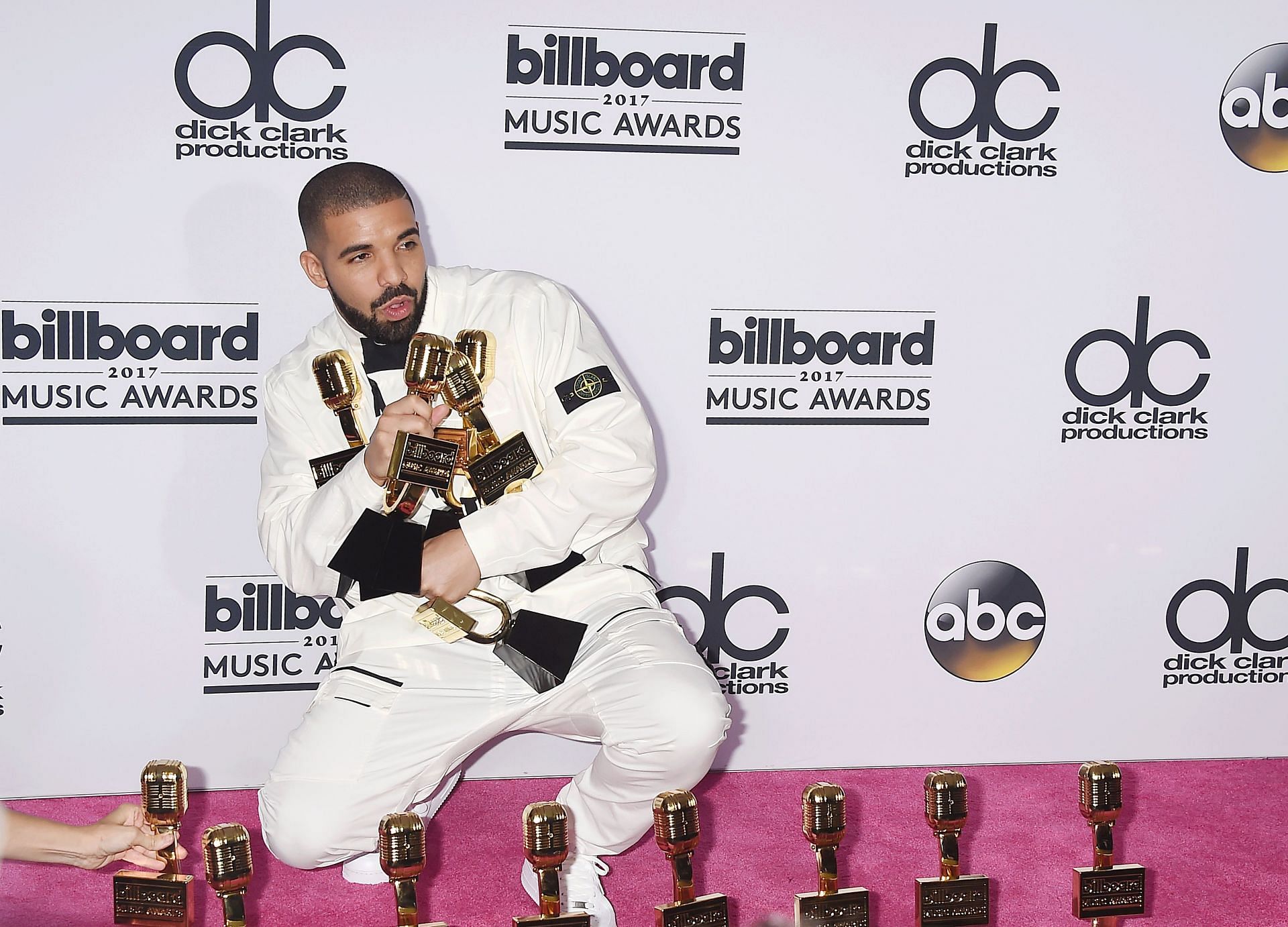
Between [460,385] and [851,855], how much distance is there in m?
1.47

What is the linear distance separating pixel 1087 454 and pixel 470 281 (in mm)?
1869

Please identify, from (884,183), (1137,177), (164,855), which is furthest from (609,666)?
(1137,177)

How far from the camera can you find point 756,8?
132 inches

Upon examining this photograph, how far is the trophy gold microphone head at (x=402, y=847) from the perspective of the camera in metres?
1.68

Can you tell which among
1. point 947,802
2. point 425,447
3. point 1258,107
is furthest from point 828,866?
point 1258,107

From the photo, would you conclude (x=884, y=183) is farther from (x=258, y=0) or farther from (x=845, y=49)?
(x=258, y=0)

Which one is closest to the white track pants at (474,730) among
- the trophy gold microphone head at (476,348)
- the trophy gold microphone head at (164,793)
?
the trophy gold microphone head at (476,348)

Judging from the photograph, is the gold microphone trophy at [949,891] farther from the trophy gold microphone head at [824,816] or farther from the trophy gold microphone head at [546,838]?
the trophy gold microphone head at [546,838]

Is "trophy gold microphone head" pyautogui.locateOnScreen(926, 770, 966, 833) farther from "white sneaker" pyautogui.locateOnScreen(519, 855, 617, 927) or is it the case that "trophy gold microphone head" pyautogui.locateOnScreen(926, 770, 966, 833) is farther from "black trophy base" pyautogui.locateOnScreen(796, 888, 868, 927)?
"white sneaker" pyautogui.locateOnScreen(519, 855, 617, 927)

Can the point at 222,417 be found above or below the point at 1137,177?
below

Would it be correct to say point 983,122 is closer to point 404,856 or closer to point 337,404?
point 337,404

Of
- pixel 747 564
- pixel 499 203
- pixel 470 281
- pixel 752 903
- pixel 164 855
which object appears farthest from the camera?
pixel 747 564

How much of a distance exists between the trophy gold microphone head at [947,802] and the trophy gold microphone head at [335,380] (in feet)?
5.38

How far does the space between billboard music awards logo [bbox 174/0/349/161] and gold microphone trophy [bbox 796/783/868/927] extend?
7.24 ft
